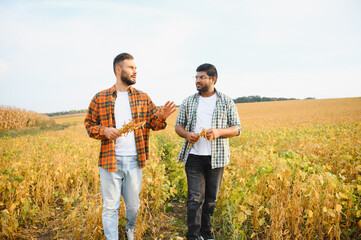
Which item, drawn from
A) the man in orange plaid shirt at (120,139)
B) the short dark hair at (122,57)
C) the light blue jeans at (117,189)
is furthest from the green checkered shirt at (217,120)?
the short dark hair at (122,57)

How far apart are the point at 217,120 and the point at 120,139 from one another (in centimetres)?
131

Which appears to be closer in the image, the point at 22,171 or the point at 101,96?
the point at 101,96

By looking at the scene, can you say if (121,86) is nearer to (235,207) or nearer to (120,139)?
(120,139)

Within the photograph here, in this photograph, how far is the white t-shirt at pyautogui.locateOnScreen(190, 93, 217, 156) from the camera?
9.34 feet

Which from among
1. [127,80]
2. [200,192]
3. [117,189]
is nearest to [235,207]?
[200,192]

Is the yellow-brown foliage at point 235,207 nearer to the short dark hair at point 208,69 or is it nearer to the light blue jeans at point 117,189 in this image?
the light blue jeans at point 117,189

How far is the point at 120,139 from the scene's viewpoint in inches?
103

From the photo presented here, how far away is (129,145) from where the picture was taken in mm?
2623

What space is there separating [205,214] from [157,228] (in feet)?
2.66

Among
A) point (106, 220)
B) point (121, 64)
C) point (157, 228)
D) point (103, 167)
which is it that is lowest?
point (157, 228)

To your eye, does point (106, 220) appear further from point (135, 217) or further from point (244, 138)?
point (244, 138)

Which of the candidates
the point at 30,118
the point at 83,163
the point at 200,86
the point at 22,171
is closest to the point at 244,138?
the point at 83,163

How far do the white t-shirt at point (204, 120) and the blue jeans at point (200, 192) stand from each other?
0.09 meters

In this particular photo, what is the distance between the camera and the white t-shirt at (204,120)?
9.34ft
